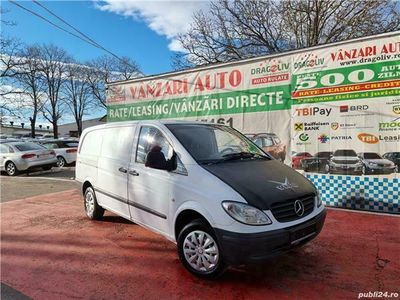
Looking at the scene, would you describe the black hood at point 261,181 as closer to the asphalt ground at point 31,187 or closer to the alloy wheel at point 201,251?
the alloy wheel at point 201,251

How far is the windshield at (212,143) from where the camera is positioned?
4.37m

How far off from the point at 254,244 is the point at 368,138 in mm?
4466

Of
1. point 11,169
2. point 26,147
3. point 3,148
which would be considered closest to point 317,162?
point 26,147

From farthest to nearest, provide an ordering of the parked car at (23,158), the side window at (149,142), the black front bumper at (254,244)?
1. the parked car at (23,158)
2. the side window at (149,142)
3. the black front bumper at (254,244)

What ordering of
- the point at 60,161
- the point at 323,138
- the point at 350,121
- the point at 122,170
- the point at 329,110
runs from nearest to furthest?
the point at 122,170
the point at 350,121
the point at 329,110
the point at 323,138
the point at 60,161

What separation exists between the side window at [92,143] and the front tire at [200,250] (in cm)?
292

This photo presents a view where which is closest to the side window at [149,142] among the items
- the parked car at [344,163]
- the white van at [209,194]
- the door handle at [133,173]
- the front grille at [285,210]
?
the white van at [209,194]

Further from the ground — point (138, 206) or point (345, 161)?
point (345, 161)

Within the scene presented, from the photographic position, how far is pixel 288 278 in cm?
392

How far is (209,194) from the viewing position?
3.70 meters

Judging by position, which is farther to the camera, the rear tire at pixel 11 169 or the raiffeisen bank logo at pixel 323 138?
the rear tire at pixel 11 169

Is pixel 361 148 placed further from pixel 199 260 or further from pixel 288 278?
pixel 199 260

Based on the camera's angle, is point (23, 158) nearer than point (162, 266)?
No

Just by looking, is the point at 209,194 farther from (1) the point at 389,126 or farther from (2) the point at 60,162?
(2) the point at 60,162
